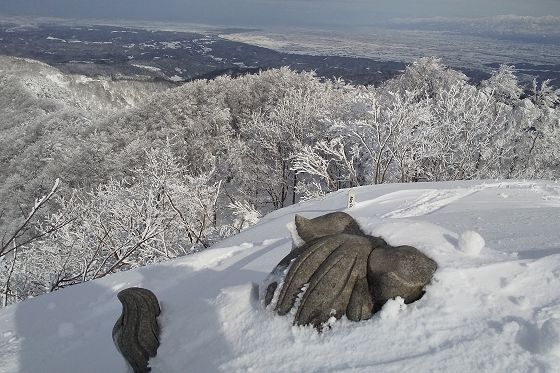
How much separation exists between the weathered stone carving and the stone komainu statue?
1.45m

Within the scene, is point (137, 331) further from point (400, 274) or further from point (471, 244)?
point (471, 244)

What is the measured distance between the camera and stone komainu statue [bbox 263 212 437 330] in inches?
172

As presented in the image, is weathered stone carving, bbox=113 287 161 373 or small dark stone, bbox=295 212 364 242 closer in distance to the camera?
weathered stone carving, bbox=113 287 161 373

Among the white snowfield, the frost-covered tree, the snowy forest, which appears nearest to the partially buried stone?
the white snowfield

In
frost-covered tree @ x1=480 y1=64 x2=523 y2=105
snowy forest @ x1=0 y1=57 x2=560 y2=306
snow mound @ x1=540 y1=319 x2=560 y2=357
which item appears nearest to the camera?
snow mound @ x1=540 y1=319 x2=560 y2=357

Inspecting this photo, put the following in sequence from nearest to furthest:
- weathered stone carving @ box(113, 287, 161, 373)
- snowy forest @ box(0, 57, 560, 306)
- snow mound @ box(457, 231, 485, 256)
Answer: snow mound @ box(457, 231, 485, 256) < weathered stone carving @ box(113, 287, 161, 373) < snowy forest @ box(0, 57, 560, 306)

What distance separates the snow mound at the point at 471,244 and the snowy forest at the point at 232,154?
8125mm

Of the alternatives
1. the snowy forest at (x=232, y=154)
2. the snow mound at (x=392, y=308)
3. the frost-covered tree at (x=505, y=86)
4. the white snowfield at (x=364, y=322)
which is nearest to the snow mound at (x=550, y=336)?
the white snowfield at (x=364, y=322)

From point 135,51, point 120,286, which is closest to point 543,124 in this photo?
point 120,286

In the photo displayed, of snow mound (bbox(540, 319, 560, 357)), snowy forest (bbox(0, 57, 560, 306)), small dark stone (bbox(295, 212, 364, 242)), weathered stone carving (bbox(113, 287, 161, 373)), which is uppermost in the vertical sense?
snow mound (bbox(540, 319, 560, 357))

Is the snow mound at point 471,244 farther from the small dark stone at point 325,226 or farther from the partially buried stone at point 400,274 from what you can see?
the small dark stone at point 325,226

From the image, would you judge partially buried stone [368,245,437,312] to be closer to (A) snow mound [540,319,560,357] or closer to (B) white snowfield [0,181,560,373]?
(B) white snowfield [0,181,560,373]

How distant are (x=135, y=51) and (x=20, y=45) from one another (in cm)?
3385

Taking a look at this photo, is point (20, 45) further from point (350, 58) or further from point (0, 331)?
point (0, 331)
